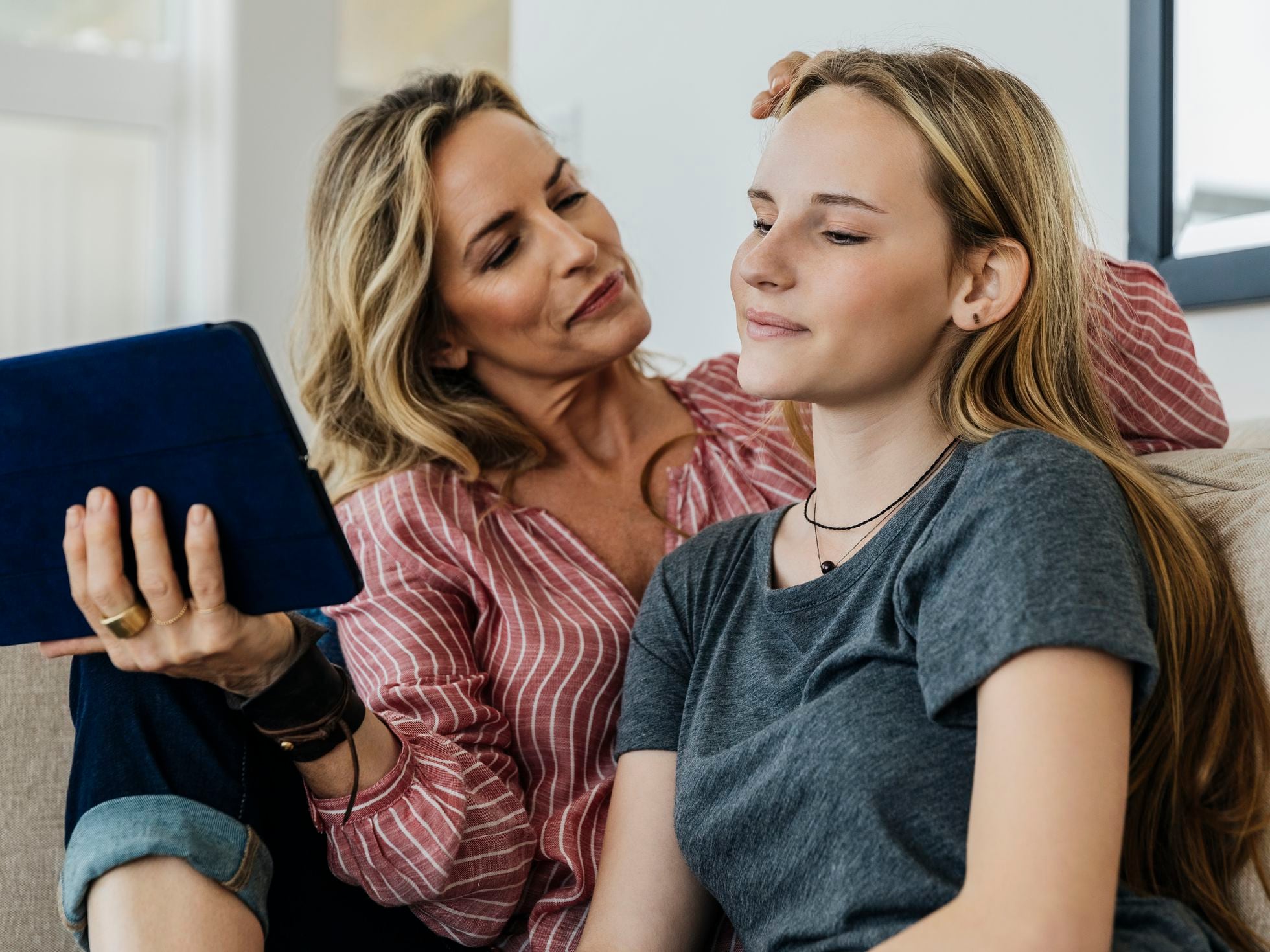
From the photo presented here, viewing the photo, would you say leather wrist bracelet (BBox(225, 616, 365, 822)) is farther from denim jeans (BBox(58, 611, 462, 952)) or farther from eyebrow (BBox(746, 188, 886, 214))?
eyebrow (BBox(746, 188, 886, 214))

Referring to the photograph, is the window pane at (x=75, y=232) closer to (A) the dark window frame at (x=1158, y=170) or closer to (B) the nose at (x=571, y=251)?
(B) the nose at (x=571, y=251)

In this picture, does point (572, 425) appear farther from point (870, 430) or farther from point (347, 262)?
point (870, 430)

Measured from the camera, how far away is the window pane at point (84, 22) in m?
3.84

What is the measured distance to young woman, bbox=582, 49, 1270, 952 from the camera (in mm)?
804

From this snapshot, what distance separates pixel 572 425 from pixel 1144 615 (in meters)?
0.86

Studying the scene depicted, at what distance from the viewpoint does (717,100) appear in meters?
2.37

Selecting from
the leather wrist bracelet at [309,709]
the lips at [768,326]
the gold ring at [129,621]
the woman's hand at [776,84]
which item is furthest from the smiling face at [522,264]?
the gold ring at [129,621]

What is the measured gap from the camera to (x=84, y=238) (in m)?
4.00

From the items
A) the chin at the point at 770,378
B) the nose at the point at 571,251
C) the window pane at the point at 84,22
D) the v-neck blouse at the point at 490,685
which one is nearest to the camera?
the chin at the point at 770,378

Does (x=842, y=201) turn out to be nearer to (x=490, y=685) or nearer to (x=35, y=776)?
(x=490, y=685)

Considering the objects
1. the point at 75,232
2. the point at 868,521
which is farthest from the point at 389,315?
the point at 75,232

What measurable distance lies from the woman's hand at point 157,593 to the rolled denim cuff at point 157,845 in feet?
0.40

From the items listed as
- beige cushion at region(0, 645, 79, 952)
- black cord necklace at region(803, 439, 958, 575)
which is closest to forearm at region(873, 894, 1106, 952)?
black cord necklace at region(803, 439, 958, 575)

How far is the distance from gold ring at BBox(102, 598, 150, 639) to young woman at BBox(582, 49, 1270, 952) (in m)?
0.43
